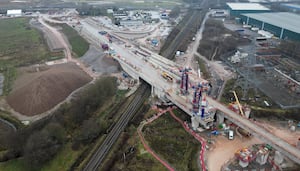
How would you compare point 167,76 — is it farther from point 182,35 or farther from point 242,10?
point 242,10

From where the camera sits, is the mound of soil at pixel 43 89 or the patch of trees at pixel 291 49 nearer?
the mound of soil at pixel 43 89

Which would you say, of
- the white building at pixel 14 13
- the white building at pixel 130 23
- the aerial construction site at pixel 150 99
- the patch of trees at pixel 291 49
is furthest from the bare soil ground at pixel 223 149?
the white building at pixel 14 13

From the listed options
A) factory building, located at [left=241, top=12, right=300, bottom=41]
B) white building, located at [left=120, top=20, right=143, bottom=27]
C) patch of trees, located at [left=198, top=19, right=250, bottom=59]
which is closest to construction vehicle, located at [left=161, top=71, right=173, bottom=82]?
patch of trees, located at [left=198, top=19, right=250, bottom=59]

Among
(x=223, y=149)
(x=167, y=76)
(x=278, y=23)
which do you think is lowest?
(x=223, y=149)

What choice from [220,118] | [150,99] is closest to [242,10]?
[150,99]

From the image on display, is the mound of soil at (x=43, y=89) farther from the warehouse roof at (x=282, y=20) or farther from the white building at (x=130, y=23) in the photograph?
the warehouse roof at (x=282, y=20)

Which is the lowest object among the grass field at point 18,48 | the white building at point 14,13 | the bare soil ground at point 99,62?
the bare soil ground at point 99,62
